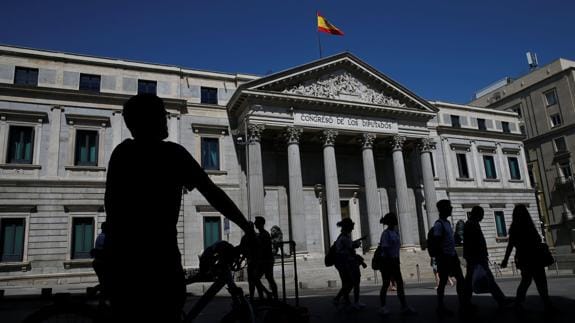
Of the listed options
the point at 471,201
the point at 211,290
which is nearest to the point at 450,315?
the point at 211,290

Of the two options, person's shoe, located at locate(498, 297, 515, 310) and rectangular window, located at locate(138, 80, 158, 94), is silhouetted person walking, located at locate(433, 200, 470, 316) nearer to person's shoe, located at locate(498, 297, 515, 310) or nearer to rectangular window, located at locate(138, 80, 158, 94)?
person's shoe, located at locate(498, 297, 515, 310)

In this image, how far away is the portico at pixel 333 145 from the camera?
25.6 meters

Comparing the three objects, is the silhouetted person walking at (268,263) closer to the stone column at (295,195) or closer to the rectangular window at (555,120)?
the stone column at (295,195)

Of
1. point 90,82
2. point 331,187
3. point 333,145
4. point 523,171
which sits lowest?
point 331,187

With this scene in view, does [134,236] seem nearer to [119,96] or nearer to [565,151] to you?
[119,96]

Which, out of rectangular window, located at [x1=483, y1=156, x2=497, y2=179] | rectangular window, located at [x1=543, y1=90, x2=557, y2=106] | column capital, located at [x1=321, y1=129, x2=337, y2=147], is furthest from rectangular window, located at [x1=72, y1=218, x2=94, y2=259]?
rectangular window, located at [x1=543, y1=90, x2=557, y2=106]

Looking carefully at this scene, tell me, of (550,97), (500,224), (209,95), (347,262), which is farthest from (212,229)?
(550,97)

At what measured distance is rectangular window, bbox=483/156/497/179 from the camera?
124 ft

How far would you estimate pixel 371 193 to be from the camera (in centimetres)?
2772

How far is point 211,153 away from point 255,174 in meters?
3.96

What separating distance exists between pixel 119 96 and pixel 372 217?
17.2 metres

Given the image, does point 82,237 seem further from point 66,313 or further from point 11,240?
point 66,313

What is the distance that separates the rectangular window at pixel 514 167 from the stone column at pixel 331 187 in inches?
840

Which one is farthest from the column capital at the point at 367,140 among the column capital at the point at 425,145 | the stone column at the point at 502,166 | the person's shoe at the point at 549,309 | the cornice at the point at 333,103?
the person's shoe at the point at 549,309
